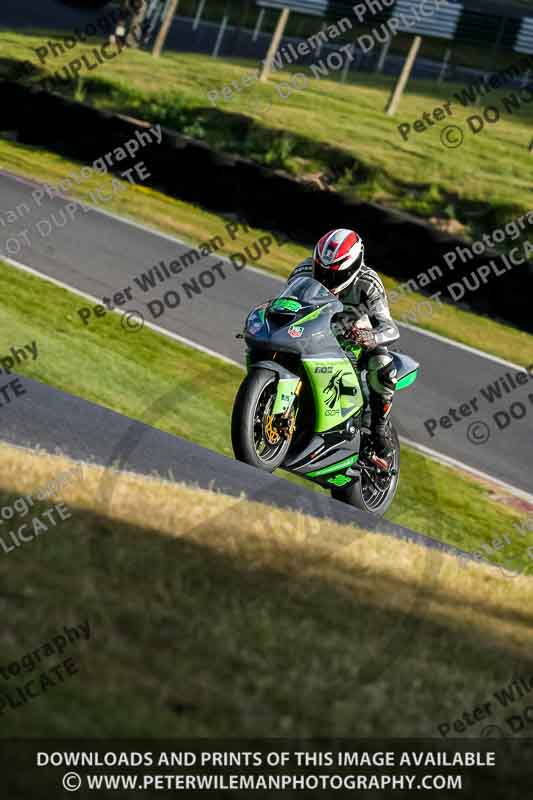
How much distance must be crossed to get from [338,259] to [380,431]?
54.9 inches

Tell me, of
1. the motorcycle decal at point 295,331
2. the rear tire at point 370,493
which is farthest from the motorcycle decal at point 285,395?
the rear tire at point 370,493

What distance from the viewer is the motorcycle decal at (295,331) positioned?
7.58m

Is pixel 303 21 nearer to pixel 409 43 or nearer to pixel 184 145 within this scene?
pixel 409 43

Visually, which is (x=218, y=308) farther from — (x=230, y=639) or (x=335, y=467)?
(x=230, y=639)

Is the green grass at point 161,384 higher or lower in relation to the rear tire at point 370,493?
lower

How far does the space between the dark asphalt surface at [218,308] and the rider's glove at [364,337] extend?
4.62 m

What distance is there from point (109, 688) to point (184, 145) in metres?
18.0

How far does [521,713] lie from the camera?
4.65m

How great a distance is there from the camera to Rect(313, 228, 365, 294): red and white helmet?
7914mm

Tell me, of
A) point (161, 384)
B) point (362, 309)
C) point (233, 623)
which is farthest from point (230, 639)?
point (161, 384)

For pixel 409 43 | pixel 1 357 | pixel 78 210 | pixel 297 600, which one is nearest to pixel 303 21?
pixel 409 43

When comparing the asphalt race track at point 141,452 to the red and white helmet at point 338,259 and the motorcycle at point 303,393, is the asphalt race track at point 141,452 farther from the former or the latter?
the red and white helmet at point 338,259

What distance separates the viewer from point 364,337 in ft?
26.4

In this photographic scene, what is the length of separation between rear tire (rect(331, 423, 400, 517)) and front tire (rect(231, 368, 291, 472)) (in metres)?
1.22
